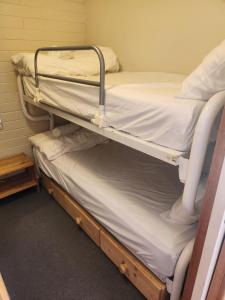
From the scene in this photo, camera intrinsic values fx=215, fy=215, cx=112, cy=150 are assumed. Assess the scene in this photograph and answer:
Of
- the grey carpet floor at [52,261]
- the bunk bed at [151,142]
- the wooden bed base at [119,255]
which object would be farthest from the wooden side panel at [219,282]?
the grey carpet floor at [52,261]

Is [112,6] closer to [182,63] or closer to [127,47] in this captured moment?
[127,47]

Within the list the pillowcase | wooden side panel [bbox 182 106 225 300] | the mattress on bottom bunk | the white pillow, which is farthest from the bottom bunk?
the white pillow

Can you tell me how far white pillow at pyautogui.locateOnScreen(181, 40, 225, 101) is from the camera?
776mm

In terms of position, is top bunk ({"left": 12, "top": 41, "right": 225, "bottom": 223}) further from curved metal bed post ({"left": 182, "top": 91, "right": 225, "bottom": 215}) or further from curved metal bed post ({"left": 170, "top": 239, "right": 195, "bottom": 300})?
curved metal bed post ({"left": 170, "top": 239, "right": 195, "bottom": 300})

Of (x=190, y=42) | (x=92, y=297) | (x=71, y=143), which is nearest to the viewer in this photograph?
(x=92, y=297)

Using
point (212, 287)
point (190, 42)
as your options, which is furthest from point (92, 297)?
point (190, 42)

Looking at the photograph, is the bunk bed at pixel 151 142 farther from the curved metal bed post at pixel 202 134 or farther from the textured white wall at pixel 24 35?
the textured white wall at pixel 24 35

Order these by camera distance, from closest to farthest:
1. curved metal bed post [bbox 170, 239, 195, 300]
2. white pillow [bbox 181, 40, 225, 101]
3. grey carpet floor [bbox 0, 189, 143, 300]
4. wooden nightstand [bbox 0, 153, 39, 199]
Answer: white pillow [bbox 181, 40, 225, 101] → curved metal bed post [bbox 170, 239, 195, 300] → grey carpet floor [bbox 0, 189, 143, 300] → wooden nightstand [bbox 0, 153, 39, 199]

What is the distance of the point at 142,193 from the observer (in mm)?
1456

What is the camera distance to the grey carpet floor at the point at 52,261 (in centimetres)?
138

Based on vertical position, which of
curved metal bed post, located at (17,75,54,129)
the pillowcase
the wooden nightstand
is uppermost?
curved metal bed post, located at (17,75,54,129)

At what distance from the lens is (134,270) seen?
1.26 meters

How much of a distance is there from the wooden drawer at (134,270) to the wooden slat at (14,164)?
1.11 metres

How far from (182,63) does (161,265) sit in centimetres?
148
